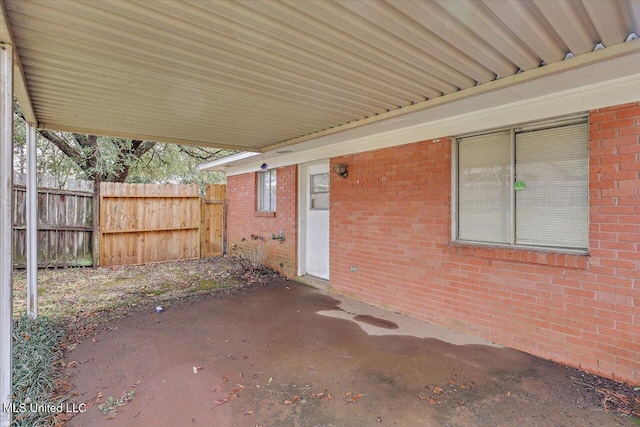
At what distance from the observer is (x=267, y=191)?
799 centimetres

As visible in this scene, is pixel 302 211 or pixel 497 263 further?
pixel 302 211

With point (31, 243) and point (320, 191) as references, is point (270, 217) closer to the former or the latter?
point (320, 191)

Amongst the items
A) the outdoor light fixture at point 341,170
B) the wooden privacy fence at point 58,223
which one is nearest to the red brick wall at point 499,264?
the outdoor light fixture at point 341,170

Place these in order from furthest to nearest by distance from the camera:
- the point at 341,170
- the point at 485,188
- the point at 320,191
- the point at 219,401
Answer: the point at 320,191 → the point at 341,170 → the point at 485,188 → the point at 219,401

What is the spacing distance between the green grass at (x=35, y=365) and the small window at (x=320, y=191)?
4308 mm

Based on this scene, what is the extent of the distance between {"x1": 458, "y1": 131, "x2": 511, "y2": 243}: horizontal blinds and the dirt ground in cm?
130

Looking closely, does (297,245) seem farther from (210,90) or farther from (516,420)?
(516,420)

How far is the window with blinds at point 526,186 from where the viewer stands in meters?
3.18

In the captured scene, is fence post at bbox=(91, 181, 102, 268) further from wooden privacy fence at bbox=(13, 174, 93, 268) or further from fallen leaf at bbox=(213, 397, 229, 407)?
fallen leaf at bbox=(213, 397, 229, 407)

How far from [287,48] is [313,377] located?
2.81 m

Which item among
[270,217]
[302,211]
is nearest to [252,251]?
[270,217]

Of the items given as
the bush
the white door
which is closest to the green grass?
the bush

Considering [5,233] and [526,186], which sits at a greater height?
[526,186]

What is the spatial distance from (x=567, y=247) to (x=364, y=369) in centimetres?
236
